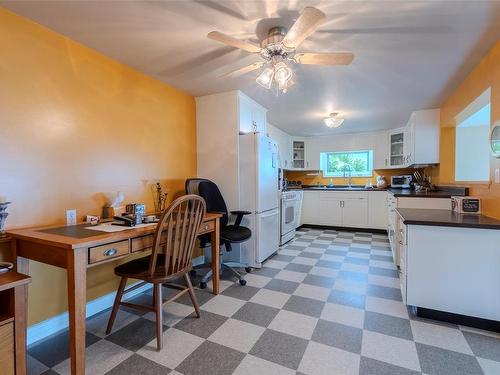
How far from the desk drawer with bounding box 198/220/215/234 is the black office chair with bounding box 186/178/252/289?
29cm

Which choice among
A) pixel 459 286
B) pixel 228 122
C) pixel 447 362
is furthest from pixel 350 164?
pixel 447 362

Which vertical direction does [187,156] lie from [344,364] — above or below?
above

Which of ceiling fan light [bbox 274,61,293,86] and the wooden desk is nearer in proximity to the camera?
the wooden desk

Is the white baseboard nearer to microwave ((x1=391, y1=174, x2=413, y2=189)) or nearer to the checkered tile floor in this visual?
the checkered tile floor

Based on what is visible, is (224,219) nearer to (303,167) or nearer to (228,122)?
(228,122)

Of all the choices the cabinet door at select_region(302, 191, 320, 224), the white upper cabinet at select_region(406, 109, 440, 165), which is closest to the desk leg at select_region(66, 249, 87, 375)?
the white upper cabinet at select_region(406, 109, 440, 165)

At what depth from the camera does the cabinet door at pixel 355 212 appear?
16.5 feet

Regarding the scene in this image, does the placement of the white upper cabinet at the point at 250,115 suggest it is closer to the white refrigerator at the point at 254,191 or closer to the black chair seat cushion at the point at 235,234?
the white refrigerator at the point at 254,191

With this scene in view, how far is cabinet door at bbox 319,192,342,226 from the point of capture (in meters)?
5.23

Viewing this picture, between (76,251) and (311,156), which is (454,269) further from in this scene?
(311,156)

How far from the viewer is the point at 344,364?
1.44 metres

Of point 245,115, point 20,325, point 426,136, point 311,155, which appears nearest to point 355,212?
point 311,155

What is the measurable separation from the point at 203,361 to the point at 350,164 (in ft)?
17.1

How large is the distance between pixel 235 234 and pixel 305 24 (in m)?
1.91
